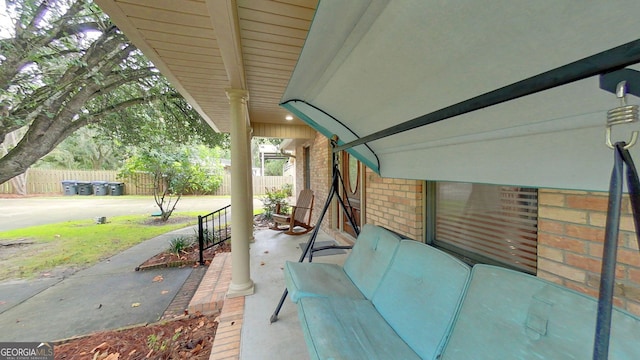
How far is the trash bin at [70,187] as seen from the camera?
1523cm

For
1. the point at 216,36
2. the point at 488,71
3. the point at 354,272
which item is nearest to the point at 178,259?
the point at 354,272

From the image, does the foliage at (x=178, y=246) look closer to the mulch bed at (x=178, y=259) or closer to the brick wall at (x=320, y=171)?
the mulch bed at (x=178, y=259)

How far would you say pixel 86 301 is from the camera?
3070mm

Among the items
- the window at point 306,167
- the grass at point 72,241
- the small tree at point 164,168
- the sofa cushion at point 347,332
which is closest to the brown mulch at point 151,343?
the sofa cushion at point 347,332

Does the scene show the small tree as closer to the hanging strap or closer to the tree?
the tree

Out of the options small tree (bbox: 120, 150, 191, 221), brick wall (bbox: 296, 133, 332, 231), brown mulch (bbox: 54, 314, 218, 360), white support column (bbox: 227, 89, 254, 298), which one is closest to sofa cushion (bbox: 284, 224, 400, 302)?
white support column (bbox: 227, 89, 254, 298)

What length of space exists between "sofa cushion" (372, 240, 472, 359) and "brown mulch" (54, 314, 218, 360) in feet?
5.47

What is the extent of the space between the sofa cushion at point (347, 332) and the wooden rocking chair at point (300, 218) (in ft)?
11.9

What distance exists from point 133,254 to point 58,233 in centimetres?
367

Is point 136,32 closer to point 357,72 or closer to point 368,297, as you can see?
point 357,72

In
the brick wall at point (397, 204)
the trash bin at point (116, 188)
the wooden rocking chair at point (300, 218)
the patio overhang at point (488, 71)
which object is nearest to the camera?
the patio overhang at point (488, 71)

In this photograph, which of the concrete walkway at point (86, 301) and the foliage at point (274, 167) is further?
the foliage at point (274, 167)

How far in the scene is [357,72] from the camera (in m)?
1.22

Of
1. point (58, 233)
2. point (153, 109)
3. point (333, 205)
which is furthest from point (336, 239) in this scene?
point (58, 233)
